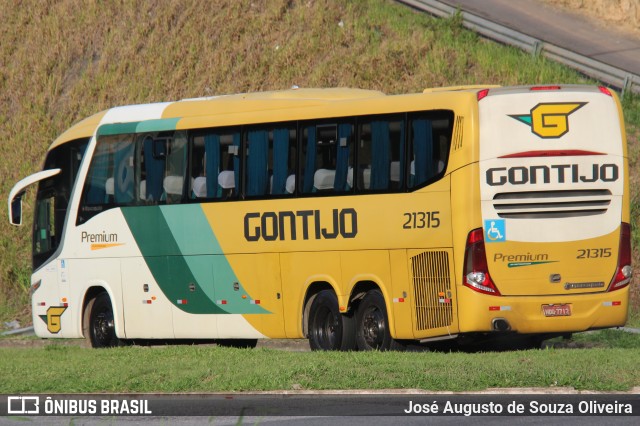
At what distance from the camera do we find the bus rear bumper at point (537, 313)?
53.4 feet

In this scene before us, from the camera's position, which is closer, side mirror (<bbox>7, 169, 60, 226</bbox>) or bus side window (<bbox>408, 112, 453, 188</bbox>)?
bus side window (<bbox>408, 112, 453, 188</bbox>)

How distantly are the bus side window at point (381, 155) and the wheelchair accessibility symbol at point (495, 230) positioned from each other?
1477mm

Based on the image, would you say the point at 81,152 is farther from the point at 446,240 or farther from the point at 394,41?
the point at 394,41

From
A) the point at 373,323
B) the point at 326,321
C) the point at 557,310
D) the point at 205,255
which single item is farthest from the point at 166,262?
the point at 557,310

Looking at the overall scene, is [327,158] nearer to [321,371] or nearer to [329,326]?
[329,326]

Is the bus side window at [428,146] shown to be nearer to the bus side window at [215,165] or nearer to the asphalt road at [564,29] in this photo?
the bus side window at [215,165]

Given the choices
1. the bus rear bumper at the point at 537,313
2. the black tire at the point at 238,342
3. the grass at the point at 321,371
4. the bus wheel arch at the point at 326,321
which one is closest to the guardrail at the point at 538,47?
the black tire at the point at 238,342

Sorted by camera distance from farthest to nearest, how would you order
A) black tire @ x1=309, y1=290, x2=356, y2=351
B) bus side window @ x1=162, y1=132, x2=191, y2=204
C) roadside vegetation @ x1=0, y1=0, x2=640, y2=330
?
roadside vegetation @ x1=0, y1=0, x2=640, y2=330
bus side window @ x1=162, y1=132, x2=191, y2=204
black tire @ x1=309, y1=290, x2=356, y2=351

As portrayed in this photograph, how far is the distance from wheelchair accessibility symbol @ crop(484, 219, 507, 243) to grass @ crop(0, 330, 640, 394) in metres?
1.46

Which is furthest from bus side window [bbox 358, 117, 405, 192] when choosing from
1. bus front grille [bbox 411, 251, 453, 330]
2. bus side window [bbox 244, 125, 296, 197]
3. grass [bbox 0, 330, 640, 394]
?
grass [bbox 0, 330, 640, 394]

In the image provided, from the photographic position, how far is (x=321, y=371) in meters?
13.8

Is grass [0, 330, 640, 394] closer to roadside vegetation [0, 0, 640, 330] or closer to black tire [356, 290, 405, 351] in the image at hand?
black tire [356, 290, 405, 351]

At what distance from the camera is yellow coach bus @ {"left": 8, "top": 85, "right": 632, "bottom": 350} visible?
53.8 feet

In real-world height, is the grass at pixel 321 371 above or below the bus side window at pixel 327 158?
below
